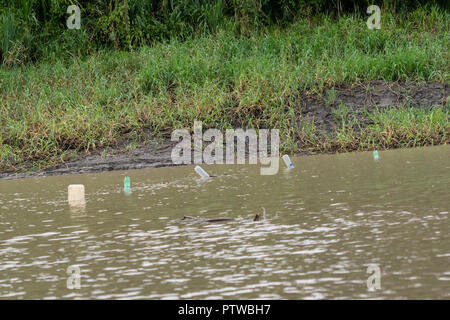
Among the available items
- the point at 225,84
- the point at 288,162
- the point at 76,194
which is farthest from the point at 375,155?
the point at 76,194

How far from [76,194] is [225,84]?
21.1ft

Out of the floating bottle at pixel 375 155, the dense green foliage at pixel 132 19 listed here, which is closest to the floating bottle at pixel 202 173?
the floating bottle at pixel 375 155

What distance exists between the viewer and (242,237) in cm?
695

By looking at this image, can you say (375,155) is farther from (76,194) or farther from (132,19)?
(132,19)

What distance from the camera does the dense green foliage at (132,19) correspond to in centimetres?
1884

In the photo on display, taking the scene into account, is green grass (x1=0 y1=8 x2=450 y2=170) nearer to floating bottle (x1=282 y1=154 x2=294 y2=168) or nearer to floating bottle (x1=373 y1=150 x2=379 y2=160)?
floating bottle (x1=373 y1=150 x2=379 y2=160)

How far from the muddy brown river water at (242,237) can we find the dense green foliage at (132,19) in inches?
324

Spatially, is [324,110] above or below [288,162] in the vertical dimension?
above

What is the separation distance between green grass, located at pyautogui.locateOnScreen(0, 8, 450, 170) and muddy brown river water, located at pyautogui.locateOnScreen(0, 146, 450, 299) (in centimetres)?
251

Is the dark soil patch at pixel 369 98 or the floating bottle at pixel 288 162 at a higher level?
the dark soil patch at pixel 369 98

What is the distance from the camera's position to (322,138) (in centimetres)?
1376

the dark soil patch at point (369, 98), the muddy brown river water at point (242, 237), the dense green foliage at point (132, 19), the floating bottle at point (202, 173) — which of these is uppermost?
the dense green foliage at point (132, 19)

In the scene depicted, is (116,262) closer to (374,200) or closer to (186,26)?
(374,200)

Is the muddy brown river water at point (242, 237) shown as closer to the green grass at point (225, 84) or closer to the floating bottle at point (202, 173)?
the floating bottle at point (202, 173)
